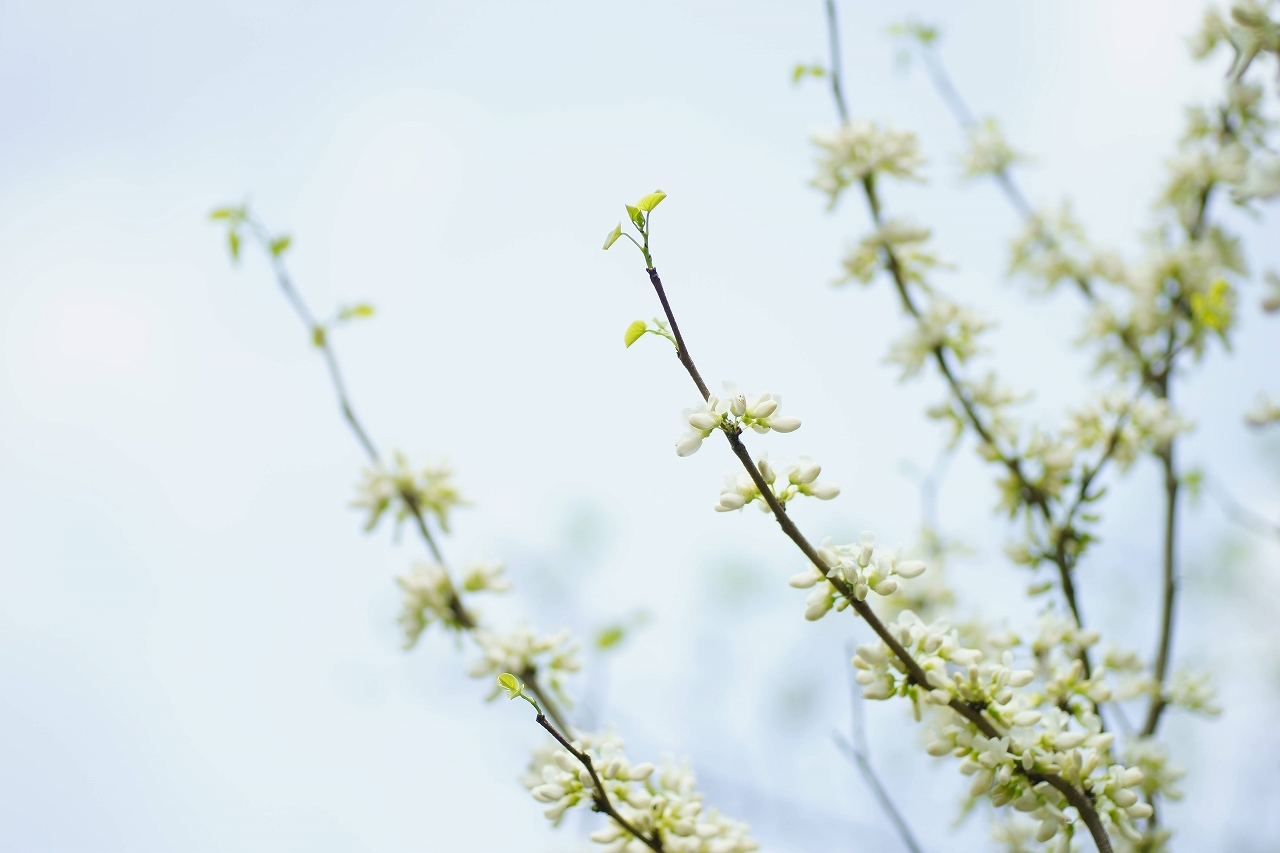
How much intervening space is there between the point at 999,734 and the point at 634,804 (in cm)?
59

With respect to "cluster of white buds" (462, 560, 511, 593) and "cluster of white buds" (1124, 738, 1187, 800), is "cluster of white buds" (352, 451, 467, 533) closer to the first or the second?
"cluster of white buds" (462, 560, 511, 593)

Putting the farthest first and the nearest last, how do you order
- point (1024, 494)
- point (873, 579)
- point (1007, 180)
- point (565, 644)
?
point (1007, 180) → point (1024, 494) → point (565, 644) → point (873, 579)

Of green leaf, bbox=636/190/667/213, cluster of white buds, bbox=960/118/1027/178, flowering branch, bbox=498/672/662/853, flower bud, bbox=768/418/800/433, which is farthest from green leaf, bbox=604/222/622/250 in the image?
cluster of white buds, bbox=960/118/1027/178

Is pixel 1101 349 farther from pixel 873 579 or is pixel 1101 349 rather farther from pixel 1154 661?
pixel 873 579

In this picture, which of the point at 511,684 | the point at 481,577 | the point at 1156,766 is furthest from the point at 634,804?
the point at 1156,766

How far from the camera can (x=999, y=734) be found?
1488mm

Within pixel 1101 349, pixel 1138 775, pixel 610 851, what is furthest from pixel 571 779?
pixel 1101 349

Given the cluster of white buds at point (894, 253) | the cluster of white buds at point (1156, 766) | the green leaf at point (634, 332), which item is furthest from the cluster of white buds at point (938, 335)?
the green leaf at point (634, 332)

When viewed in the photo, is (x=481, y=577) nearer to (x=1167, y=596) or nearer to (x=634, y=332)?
(x=634, y=332)

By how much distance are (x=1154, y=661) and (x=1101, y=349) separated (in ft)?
3.19

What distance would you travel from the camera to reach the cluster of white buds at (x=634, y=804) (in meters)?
1.56

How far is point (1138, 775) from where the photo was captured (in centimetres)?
149

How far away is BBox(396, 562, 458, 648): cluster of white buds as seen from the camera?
217cm

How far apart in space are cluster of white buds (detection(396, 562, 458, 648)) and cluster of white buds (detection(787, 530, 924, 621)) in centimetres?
101
